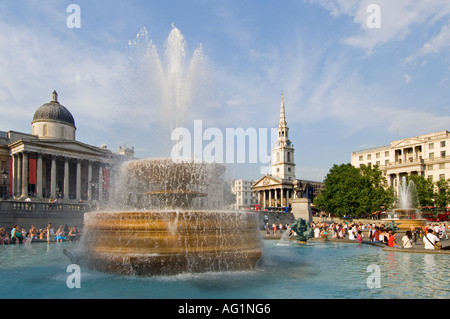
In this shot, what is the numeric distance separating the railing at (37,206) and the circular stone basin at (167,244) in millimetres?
22115

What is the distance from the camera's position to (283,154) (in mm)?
103625

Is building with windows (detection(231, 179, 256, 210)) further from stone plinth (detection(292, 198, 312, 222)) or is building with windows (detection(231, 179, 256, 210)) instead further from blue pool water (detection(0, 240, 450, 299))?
blue pool water (detection(0, 240, 450, 299))

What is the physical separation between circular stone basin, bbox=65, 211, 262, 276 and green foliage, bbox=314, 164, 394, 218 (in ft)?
161

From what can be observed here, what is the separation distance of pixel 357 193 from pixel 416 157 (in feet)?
→ 81.3

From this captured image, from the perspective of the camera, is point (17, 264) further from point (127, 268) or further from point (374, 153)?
point (374, 153)

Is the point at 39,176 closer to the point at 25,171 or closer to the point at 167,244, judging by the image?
the point at 25,171

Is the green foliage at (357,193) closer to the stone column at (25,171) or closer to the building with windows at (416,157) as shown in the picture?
the building with windows at (416,157)

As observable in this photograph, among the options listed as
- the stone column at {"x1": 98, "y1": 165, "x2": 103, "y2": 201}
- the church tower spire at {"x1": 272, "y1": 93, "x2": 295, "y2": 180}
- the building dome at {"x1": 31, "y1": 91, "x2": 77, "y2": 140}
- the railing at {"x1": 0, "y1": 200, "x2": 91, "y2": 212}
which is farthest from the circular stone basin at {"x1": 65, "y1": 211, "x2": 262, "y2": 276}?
the church tower spire at {"x1": 272, "y1": 93, "x2": 295, "y2": 180}

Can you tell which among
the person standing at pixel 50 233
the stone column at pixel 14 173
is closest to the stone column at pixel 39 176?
the stone column at pixel 14 173

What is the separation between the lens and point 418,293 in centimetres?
622

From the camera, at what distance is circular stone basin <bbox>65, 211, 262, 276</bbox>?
24.7 feet
